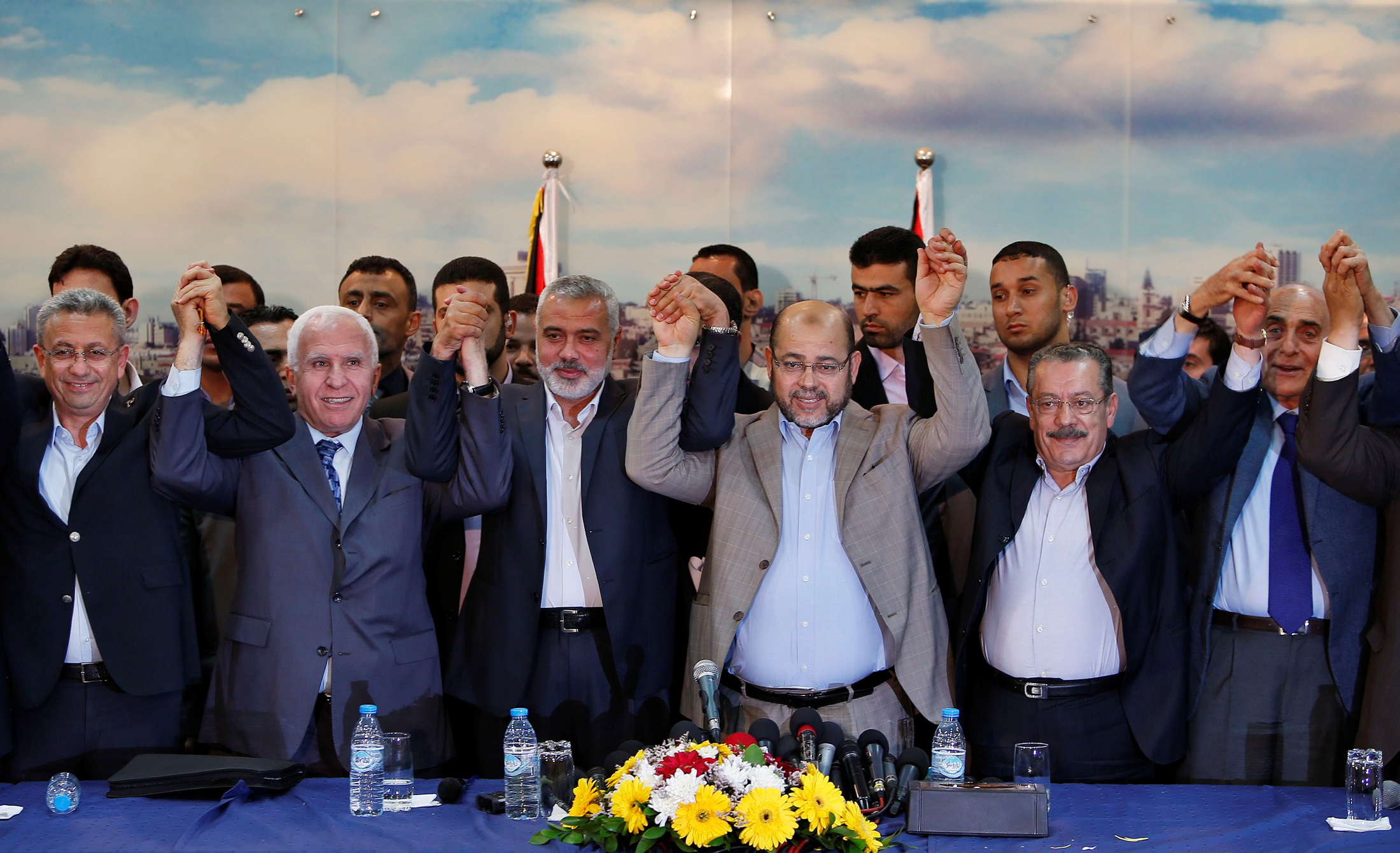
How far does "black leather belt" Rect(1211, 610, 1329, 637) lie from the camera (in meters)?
3.31

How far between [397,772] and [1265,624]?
7.44ft

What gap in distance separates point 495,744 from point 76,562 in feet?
3.88

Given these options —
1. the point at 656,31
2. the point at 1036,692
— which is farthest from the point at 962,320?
the point at 1036,692

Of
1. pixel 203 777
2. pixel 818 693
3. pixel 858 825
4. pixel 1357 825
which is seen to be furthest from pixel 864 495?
pixel 203 777

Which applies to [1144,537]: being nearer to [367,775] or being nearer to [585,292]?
[585,292]

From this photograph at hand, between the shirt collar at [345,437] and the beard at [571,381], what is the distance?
0.54 meters

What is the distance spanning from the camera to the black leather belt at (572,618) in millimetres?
3363

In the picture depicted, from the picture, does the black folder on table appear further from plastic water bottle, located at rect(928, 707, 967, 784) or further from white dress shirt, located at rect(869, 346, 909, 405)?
white dress shirt, located at rect(869, 346, 909, 405)

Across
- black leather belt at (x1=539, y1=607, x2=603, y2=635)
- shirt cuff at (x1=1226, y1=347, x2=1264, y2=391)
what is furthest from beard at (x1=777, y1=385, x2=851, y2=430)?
shirt cuff at (x1=1226, y1=347, x2=1264, y2=391)

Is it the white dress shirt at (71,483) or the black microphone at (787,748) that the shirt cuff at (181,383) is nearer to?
the white dress shirt at (71,483)

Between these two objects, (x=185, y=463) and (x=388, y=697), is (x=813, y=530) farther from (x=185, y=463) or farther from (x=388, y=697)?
(x=185, y=463)

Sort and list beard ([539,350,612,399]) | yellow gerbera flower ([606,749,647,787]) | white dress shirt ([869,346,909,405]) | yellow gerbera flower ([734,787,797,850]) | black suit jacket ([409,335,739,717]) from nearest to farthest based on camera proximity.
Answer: yellow gerbera flower ([734,787,797,850]) < yellow gerbera flower ([606,749,647,787]) < black suit jacket ([409,335,739,717]) < beard ([539,350,612,399]) < white dress shirt ([869,346,909,405])

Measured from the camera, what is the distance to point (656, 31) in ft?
19.9

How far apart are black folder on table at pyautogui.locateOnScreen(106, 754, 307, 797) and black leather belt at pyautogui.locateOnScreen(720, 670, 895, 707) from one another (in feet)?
3.69
